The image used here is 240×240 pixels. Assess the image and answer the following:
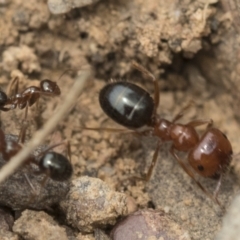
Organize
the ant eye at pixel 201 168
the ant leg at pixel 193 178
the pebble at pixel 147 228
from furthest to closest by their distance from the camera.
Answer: the ant eye at pixel 201 168
the ant leg at pixel 193 178
the pebble at pixel 147 228

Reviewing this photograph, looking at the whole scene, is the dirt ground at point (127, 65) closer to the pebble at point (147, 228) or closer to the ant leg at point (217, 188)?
→ the ant leg at point (217, 188)

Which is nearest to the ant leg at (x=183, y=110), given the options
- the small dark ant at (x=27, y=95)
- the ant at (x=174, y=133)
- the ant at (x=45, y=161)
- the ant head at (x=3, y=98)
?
the ant at (x=174, y=133)

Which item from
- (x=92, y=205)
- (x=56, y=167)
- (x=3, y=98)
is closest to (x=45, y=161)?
(x=56, y=167)

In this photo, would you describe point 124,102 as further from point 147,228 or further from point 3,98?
point 147,228

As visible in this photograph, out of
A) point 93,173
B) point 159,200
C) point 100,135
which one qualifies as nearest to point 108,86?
point 100,135

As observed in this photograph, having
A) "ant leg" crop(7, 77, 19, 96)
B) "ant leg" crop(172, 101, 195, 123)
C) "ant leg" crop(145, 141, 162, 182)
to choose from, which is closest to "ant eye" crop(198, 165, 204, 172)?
"ant leg" crop(145, 141, 162, 182)
